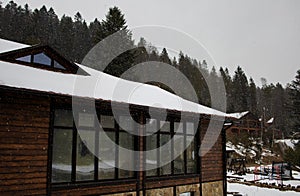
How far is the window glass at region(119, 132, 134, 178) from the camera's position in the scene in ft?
27.7

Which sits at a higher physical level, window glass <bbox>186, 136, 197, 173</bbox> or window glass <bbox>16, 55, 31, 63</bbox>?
window glass <bbox>16, 55, 31, 63</bbox>

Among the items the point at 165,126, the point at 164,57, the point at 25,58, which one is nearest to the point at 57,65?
the point at 25,58

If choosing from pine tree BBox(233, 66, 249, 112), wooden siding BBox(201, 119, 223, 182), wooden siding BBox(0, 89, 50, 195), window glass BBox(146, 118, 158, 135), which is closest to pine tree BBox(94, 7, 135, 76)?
wooden siding BBox(201, 119, 223, 182)

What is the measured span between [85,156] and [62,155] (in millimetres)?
638

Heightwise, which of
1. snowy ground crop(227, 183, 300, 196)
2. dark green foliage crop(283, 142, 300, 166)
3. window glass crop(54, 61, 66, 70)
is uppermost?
window glass crop(54, 61, 66, 70)

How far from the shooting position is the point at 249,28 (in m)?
26.8

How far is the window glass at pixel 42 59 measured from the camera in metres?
8.64

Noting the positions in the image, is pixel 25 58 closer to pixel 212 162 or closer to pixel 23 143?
pixel 23 143

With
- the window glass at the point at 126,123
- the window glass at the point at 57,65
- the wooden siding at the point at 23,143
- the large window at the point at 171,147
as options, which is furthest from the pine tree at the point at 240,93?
the wooden siding at the point at 23,143

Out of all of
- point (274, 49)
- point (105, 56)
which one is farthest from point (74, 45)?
point (274, 49)

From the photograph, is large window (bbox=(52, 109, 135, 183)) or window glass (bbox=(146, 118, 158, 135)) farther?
window glass (bbox=(146, 118, 158, 135))

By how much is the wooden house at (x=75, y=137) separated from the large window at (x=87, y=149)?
0.07 ft

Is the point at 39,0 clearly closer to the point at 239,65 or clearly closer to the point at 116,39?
the point at 116,39

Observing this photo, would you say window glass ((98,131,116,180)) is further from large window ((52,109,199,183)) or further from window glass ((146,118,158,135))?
window glass ((146,118,158,135))
